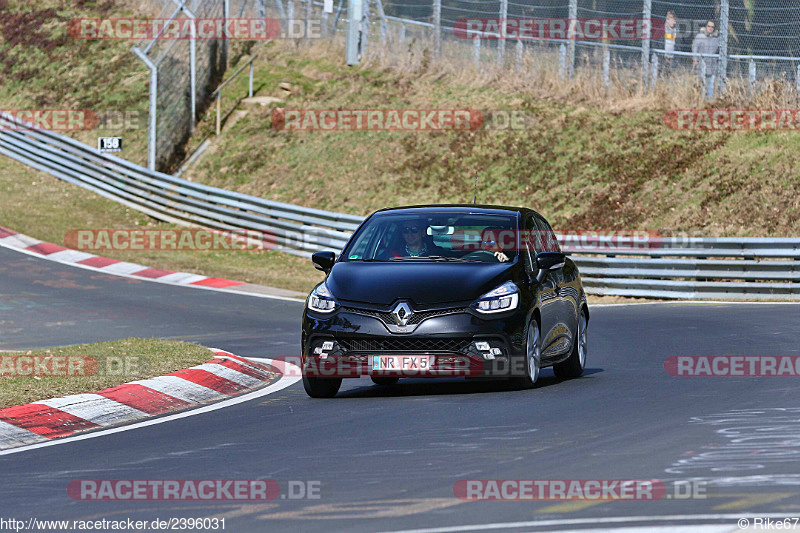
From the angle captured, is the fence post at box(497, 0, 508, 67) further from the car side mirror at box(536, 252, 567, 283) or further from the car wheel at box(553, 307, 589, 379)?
the car side mirror at box(536, 252, 567, 283)

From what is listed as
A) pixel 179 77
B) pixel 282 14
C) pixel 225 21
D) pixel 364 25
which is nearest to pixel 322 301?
pixel 179 77

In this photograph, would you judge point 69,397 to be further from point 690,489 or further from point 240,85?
point 240,85

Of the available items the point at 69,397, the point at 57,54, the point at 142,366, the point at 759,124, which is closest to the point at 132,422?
the point at 69,397

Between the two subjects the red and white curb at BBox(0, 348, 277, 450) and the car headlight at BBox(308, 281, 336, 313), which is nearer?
the red and white curb at BBox(0, 348, 277, 450)

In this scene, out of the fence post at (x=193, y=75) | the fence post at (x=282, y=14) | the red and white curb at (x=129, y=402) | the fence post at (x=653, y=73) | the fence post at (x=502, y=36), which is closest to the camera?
the red and white curb at (x=129, y=402)

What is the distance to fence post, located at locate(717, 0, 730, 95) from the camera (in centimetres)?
2822

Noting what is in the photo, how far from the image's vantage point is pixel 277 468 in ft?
24.1

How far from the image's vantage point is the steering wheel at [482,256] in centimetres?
1109

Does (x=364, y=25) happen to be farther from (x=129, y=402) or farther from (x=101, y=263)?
(x=129, y=402)

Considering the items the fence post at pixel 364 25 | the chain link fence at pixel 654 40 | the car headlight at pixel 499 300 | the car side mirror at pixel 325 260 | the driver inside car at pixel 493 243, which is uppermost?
the fence post at pixel 364 25

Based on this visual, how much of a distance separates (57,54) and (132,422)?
3776cm

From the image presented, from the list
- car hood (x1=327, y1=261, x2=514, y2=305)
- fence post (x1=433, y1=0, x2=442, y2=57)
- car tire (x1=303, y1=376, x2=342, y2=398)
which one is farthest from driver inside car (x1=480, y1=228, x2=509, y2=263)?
fence post (x1=433, y1=0, x2=442, y2=57)

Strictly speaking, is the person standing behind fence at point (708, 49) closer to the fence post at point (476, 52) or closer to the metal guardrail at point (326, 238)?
the metal guardrail at point (326, 238)

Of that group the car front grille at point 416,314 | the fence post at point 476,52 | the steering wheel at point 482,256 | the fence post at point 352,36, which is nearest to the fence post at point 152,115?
the fence post at point 352,36
